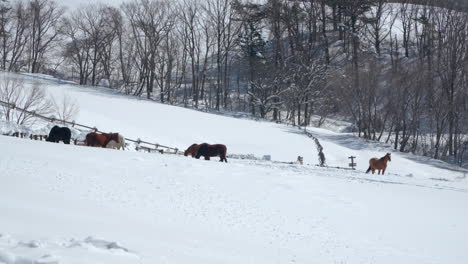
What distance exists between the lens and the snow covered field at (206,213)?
23.5 ft

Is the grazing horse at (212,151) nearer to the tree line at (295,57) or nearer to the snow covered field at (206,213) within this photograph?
the snow covered field at (206,213)

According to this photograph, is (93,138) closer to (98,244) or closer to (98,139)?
(98,139)

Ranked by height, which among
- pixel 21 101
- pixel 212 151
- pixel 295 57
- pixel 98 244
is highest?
pixel 295 57

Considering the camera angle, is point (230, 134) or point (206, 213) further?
point (230, 134)

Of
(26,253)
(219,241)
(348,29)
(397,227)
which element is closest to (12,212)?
(26,253)

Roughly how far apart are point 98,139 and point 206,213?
1124 cm

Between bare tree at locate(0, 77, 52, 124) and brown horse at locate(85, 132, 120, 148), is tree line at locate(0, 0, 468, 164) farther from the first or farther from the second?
brown horse at locate(85, 132, 120, 148)

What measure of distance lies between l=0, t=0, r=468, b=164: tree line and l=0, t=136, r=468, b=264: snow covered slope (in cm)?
2890

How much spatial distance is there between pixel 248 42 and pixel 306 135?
902 inches

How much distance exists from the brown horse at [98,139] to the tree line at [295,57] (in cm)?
2784

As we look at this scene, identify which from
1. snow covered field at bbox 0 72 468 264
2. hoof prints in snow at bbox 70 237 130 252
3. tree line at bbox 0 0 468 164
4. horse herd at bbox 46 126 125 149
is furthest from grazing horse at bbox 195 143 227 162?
tree line at bbox 0 0 468 164

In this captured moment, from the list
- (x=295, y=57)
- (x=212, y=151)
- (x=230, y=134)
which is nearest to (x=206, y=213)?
(x=212, y=151)

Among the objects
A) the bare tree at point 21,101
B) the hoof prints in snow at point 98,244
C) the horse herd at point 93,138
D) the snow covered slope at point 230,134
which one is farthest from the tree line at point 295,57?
the hoof prints in snow at point 98,244

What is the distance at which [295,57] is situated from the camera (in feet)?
186
